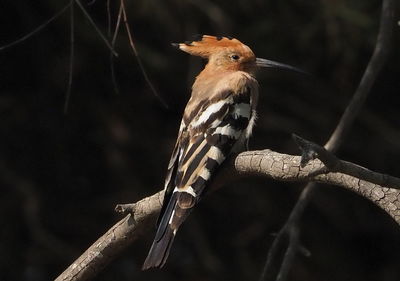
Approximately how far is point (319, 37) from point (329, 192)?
0.73 meters

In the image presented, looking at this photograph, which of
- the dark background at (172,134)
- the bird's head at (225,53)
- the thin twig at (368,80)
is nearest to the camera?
the thin twig at (368,80)

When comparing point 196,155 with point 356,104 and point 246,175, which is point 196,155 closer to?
point 246,175

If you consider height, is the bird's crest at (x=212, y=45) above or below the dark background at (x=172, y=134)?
above

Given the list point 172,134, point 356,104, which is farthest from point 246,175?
point 172,134

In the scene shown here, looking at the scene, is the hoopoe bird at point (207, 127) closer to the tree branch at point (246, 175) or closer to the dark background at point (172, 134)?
the tree branch at point (246, 175)

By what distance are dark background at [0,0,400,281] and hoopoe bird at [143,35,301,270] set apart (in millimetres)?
→ 668

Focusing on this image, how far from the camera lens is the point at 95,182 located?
4340 mm

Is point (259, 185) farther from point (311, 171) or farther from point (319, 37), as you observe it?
point (311, 171)

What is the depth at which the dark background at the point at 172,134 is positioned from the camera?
4.02 metres

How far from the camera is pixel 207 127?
284cm

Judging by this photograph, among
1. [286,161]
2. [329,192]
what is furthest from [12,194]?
[286,161]

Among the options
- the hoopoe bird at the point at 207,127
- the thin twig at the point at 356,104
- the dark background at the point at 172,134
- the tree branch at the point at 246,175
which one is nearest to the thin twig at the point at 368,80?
the thin twig at the point at 356,104

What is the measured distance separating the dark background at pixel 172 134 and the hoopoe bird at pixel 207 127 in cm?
67

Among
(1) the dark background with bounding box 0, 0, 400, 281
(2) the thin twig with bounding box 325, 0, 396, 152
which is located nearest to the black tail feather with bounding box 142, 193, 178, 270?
(2) the thin twig with bounding box 325, 0, 396, 152
